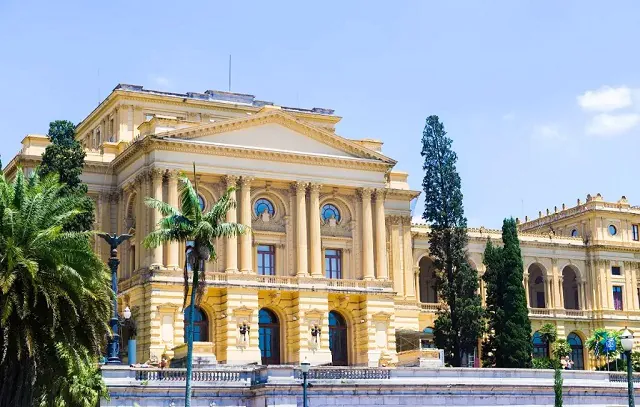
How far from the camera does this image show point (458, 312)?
6600cm

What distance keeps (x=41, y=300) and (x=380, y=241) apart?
3422cm

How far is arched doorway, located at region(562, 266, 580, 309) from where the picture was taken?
305 feet

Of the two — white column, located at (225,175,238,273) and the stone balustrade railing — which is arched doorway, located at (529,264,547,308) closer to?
white column, located at (225,175,238,273)

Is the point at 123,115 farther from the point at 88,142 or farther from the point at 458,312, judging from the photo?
the point at 458,312

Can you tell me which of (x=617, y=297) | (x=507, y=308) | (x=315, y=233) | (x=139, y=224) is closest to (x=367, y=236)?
(x=315, y=233)

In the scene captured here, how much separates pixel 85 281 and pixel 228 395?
815 cm

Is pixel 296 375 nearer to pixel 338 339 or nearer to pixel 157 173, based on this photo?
pixel 157 173

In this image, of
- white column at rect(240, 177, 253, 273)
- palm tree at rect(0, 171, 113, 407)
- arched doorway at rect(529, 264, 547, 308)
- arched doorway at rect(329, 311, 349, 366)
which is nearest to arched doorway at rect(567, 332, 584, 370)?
arched doorway at rect(529, 264, 547, 308)

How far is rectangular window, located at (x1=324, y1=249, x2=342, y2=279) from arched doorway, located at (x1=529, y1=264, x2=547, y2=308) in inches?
1130

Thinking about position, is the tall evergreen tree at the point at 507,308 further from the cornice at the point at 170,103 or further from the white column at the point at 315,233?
the cornice at the point at 170,103

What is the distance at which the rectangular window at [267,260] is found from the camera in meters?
65.5

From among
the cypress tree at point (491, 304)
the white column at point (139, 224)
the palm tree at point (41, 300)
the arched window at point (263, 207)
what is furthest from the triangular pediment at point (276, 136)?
the palm tree at point (41, 300)

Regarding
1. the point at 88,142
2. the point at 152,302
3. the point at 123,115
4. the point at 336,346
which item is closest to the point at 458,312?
the point at 336,346

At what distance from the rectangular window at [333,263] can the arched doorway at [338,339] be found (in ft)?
7.50
